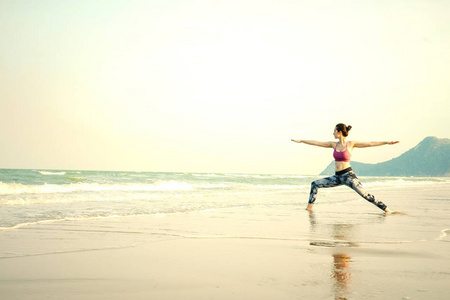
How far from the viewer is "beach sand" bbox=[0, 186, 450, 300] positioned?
10.6 feet

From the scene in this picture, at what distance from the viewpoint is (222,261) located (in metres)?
4.42

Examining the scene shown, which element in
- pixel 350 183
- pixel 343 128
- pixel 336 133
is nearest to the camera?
pixel 343 128

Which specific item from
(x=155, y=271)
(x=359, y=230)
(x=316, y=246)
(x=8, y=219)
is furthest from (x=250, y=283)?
(x=8, y=219)

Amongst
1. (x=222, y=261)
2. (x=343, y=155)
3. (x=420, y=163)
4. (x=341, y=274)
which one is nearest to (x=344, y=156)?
(x=343, y=155)

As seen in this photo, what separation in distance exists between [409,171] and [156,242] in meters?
179

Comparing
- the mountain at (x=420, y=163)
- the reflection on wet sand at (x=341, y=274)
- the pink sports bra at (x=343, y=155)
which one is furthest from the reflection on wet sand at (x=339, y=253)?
the mountain at (x=420, y=163)

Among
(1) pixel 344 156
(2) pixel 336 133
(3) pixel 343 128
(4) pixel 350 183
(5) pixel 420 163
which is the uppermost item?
(5) pixel 420 163

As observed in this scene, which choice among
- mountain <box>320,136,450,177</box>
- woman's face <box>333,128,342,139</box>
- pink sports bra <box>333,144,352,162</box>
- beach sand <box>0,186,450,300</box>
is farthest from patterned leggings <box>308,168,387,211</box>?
mountain <box>320,136,450,177</box>

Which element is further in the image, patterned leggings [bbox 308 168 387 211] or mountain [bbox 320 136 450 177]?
mountain [bbox 320 136 450 177]

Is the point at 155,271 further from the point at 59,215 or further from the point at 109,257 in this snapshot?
the point at 59,215

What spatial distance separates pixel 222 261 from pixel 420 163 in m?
180

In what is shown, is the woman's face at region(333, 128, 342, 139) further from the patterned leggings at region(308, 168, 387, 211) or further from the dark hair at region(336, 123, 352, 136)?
the patterned leggings at region(308, 168, 387, 211)

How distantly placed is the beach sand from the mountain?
167 m

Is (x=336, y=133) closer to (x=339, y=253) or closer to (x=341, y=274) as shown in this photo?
(x=339, y=253)
